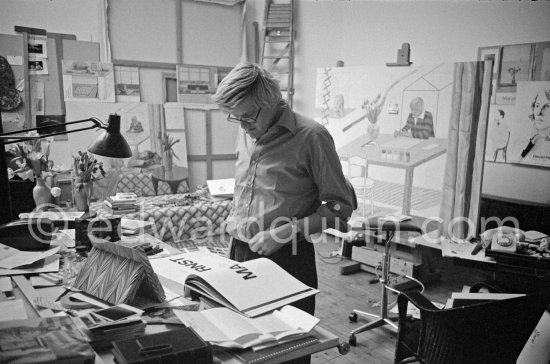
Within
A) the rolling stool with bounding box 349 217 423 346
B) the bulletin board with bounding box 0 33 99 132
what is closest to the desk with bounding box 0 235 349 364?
the rolling stool with bounding box 349 217 423 346

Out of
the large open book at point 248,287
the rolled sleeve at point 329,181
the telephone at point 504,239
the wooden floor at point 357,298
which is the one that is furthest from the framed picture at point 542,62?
the large open book at point 248,287

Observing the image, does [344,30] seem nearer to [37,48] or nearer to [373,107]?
[373,107]

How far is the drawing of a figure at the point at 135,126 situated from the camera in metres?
5.15

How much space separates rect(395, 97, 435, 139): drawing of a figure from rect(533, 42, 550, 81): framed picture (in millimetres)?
1044

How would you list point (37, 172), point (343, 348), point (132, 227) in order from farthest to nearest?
point (37, 172) → point (132, 227) → point (343, 348)

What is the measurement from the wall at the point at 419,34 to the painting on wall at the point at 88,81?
2.13 m

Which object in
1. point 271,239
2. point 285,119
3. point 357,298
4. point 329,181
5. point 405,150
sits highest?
point 285,119

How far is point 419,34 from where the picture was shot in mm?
4539

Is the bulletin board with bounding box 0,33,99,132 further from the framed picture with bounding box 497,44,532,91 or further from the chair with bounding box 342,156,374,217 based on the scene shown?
the framed picture with bounding box 497,44,532,91

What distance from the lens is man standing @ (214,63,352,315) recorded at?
1517 mm

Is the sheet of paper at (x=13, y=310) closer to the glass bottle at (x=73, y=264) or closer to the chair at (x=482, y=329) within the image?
the glass bottle at (x=73, y=264)

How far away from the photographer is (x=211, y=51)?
5703 millimetres

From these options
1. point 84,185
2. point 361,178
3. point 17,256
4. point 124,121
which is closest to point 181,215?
point 84,185

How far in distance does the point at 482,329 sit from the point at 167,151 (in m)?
4.29
